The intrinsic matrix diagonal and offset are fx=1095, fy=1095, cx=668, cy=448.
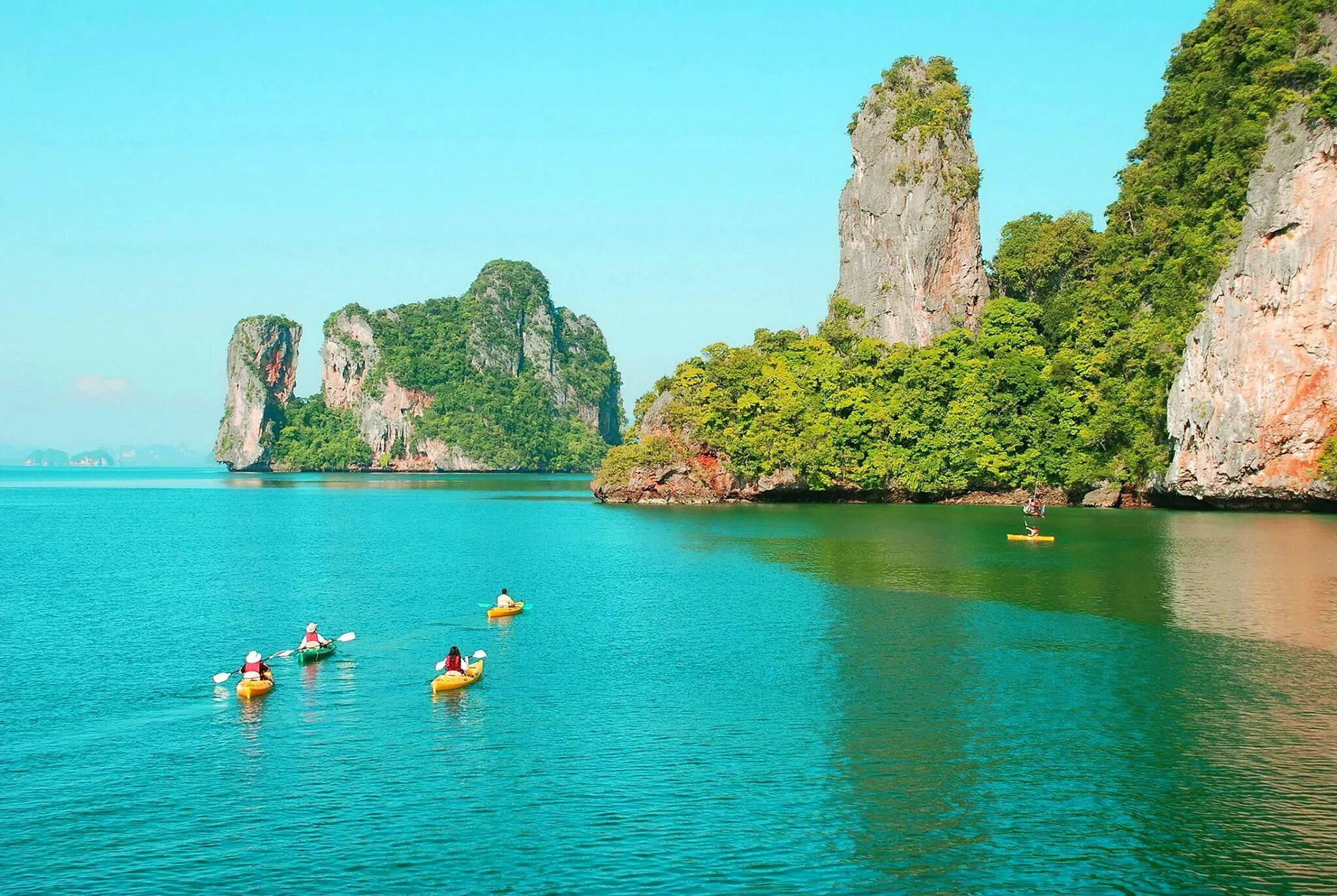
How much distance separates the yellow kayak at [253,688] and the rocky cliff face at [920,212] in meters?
85.7

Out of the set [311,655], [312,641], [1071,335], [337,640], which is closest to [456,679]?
[311,655]

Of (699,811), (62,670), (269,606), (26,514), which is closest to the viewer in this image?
(699,811)

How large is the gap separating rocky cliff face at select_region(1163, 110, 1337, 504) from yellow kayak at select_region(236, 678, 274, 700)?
6487 cm

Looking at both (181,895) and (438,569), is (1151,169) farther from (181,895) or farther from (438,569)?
(181,895)

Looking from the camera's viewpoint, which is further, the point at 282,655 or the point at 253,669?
the point at 282,655

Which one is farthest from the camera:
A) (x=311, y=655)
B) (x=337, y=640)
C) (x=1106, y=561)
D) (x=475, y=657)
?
(x=1106, y=561)

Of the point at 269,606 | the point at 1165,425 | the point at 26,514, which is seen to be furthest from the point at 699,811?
the point at 26,514

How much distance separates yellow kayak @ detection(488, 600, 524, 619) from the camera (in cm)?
3850

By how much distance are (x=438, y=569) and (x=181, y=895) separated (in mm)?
36518

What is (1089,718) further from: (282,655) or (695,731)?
(282,655)

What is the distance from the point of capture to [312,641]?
3131 cm

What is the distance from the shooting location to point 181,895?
15.9 metres

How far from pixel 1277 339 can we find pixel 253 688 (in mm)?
66497

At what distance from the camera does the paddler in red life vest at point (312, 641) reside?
3108 cm
